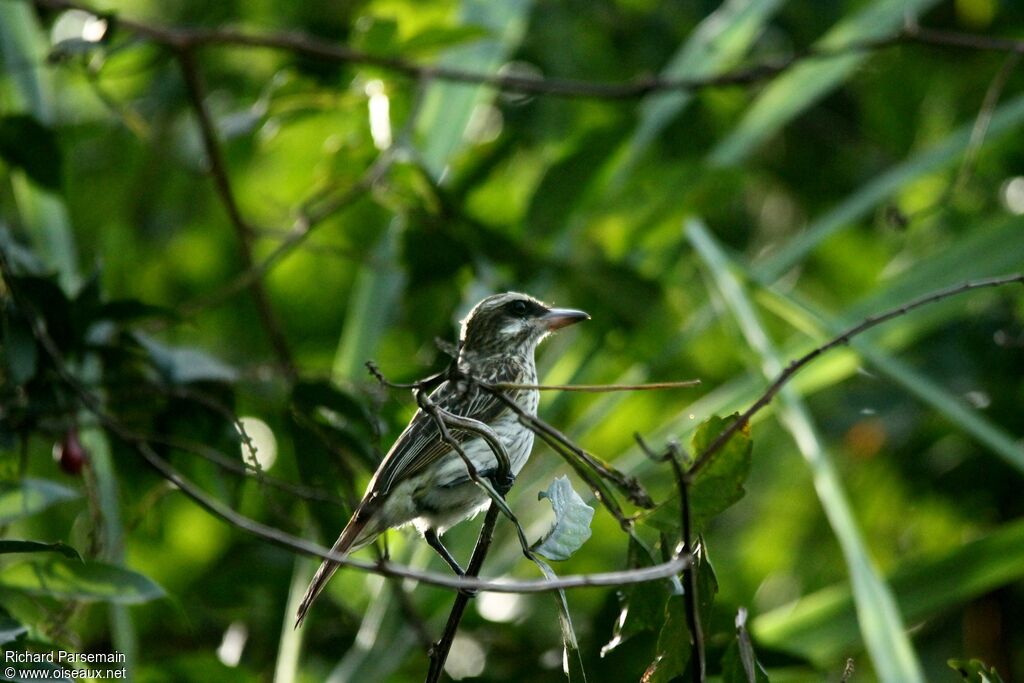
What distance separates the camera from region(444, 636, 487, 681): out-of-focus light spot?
17.1 ft

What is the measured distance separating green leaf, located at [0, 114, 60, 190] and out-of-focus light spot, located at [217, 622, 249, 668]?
2069mm

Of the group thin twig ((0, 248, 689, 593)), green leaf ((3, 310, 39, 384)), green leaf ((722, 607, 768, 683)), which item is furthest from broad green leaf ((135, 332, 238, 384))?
green leaf ((722, 607, 768, 683))

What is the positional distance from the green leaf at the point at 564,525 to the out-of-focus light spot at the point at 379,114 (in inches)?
112

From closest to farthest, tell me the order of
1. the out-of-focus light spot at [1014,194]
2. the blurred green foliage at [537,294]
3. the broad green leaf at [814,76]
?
the blurred green foliage at [537,294] → the broad green leaf at [814,76] → the out-of-focus light spot at [1014,194]

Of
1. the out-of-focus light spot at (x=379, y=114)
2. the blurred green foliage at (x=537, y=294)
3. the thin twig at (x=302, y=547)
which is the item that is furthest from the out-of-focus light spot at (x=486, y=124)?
the thin twig at (x=302, y=547)

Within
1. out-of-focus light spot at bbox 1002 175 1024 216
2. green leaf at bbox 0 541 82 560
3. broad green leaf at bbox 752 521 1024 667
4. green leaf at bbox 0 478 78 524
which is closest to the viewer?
green leaf at bbox 0 541 82 560

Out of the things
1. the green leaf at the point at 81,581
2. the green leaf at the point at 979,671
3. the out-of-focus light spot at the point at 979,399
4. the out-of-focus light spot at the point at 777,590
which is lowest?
the green leaf at the point at 979,671

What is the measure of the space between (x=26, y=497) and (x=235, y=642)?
2.05 metres

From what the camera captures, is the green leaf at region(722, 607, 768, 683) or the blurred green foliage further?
the blurred green foliage

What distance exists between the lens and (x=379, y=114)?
5.32m

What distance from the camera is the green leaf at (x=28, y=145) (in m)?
4.27

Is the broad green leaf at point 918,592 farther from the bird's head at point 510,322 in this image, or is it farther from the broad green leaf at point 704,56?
the broad green leaf at point 704,56

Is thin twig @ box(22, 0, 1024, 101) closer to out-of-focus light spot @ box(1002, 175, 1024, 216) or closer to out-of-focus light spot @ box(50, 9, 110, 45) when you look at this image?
out-of-focus light spot @ box(50, 9, 110, 45)

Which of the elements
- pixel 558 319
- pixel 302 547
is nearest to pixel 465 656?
pixel 558 319
